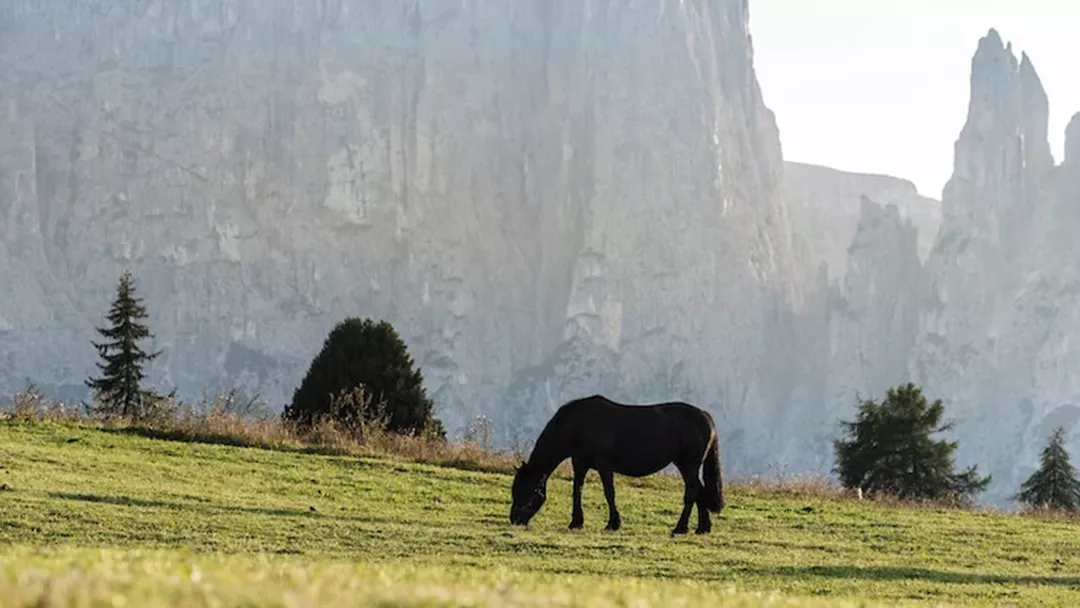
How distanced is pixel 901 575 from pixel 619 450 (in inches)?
161

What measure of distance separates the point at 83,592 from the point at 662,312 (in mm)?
108417

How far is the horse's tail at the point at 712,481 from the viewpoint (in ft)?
47.7

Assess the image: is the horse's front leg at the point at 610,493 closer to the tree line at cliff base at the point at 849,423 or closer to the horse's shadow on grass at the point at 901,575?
the horse's shadow on grass at the point at 901,575

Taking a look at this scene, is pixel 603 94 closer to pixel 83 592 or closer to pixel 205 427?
pixel 205 427

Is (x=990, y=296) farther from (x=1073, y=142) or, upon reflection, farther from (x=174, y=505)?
(x=174, y=505)

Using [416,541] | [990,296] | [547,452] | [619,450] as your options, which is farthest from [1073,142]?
[416,541]

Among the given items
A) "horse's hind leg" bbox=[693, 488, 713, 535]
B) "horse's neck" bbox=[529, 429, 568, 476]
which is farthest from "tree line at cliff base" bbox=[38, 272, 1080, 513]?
"horse's hind leg" bbox=[693, 488, 713, 535]

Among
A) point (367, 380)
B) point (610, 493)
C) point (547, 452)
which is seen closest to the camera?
point (610, 493)

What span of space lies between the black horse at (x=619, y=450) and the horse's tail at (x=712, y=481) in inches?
0.5

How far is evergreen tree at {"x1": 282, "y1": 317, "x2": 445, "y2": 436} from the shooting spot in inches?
1147

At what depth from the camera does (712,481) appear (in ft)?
47.8

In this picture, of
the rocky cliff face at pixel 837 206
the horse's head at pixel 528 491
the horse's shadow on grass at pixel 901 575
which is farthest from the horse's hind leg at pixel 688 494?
the rocky cliff face at pixel 837 206

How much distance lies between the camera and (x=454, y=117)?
378 feet

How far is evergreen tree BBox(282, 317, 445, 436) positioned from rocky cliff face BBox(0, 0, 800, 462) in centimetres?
7776
